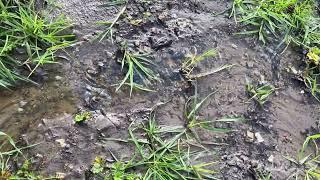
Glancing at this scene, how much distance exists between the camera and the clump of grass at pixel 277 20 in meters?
2.89

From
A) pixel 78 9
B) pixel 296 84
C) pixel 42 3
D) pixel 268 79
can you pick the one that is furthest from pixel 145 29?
pixel 296 84

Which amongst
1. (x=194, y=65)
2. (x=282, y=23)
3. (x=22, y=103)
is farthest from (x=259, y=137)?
(x=22, y=103)

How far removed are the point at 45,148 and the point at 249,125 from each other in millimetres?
1211

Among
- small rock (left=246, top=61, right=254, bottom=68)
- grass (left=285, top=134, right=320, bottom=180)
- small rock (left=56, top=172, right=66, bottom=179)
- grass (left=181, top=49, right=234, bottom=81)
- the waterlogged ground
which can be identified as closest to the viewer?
small rock (left=56, top=172, right=66, bottom=179)

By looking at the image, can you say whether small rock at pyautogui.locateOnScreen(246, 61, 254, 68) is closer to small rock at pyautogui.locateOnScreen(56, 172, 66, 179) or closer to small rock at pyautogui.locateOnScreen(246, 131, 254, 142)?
small rock at pyautogui.locateOnScreen(246, 131, 254, 142)

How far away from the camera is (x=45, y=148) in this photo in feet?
7.77

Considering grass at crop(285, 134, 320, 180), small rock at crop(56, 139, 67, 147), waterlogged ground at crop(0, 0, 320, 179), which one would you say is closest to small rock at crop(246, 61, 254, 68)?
waterlogged ground at crop(0, 0, 320, 179)

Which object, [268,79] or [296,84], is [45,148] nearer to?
[268,79]

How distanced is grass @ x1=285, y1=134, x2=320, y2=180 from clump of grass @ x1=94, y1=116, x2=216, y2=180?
54 cm

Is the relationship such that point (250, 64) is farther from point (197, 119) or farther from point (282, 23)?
point (197, 119)

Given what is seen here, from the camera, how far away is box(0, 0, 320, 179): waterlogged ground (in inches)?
95.5

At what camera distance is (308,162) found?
260 cm

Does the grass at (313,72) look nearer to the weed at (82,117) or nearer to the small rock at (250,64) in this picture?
the small rock at (250,64)

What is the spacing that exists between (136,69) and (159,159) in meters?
0.58
